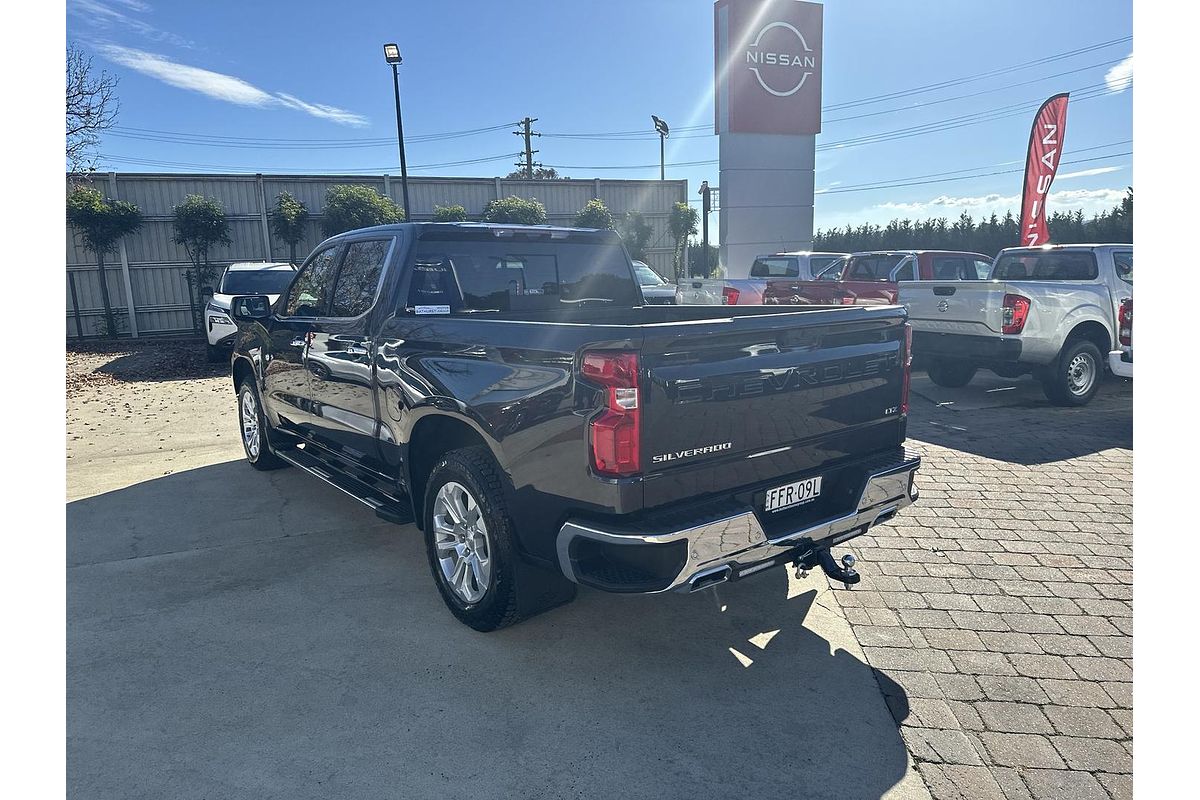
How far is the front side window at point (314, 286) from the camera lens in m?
5.07

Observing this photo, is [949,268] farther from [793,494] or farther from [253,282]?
[253,282]

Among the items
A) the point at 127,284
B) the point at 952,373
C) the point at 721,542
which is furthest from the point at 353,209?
the point at 721,542

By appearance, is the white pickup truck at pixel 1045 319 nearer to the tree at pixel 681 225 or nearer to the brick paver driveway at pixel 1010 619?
the brick paver driveway at pixel 1010 619

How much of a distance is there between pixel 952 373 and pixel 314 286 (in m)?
8.76

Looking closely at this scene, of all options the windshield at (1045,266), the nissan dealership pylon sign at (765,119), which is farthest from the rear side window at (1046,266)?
the nissan dealership pylon sign at (765,119)

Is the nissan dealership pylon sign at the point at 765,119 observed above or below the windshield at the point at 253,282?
above

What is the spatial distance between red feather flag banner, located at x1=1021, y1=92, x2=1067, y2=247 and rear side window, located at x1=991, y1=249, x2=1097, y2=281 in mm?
9960

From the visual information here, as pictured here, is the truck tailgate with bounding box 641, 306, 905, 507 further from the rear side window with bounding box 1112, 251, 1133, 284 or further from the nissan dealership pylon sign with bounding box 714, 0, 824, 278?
the nissan dealership pylon sign with bounding box 714, 0, 824, 278

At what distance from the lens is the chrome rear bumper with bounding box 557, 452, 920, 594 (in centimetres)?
275

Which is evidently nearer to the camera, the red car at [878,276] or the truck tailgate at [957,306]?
the truck tailgate at [957,306]

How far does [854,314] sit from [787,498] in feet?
3.14

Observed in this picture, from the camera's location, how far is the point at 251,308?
5672mm

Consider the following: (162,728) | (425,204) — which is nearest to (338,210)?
(425,204)

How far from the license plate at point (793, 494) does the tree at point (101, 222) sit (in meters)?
22.9
